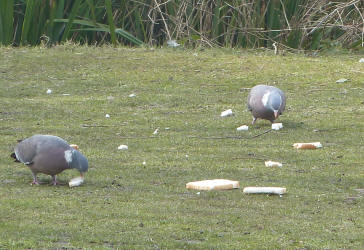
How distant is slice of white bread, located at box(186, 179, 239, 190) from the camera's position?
23.7 ft

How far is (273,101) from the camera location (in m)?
9.77

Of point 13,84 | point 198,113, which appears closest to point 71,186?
point 198,113

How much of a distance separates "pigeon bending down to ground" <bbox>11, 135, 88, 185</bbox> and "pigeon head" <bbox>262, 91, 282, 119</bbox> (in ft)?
10.4

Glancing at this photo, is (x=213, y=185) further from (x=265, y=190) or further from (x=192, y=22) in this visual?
(x=192, y=22)

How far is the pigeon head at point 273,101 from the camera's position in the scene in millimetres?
9758

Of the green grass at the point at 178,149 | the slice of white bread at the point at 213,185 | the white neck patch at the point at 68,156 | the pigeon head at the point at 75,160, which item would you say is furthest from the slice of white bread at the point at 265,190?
the white neck patch at the point at 68,156

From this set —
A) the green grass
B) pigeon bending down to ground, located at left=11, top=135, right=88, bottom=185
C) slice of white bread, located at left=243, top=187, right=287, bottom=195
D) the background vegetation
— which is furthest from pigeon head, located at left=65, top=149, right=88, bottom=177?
the background vegetation

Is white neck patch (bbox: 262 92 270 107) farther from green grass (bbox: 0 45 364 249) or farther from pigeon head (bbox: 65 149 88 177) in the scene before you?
pigeon head (bbox: 65 149 88 177)

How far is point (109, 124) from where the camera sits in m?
10.7

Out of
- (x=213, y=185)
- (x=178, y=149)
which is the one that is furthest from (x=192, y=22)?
(x=213, y=185)

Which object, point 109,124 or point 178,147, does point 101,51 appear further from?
point 178,147

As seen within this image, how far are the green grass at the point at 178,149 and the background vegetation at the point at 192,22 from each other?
91cm

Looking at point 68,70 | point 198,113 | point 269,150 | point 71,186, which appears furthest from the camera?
point 68,70

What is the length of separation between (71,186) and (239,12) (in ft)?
30.6
